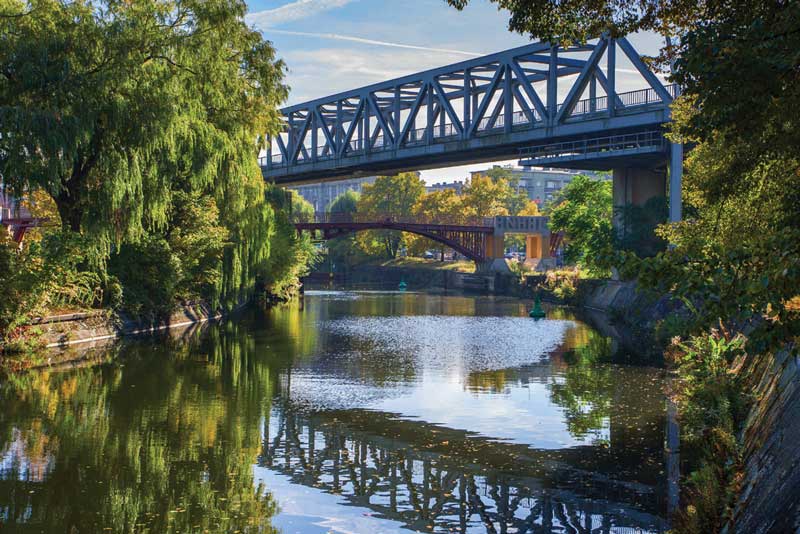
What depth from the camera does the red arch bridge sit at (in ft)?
296

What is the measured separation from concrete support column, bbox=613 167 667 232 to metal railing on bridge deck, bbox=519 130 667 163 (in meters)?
2.09

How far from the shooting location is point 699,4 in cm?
1748

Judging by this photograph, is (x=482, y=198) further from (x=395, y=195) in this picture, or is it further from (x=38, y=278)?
(x=38, y=278)

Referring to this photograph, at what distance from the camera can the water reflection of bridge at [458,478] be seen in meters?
13.4

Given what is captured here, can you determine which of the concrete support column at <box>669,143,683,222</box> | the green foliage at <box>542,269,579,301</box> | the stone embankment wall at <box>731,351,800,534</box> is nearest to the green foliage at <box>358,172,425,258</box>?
the green foliage at <box>542,269,579,301</box>

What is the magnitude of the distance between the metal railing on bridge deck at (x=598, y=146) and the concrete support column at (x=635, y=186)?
6.85ft

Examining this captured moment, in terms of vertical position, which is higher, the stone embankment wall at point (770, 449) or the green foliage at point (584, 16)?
the green foliage at point (584, 16)

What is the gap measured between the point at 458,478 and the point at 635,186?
48317 mm

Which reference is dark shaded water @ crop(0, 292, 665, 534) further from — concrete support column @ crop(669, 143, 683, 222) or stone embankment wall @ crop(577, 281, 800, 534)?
concrete support column @ crop(669, 143, 683, 222)

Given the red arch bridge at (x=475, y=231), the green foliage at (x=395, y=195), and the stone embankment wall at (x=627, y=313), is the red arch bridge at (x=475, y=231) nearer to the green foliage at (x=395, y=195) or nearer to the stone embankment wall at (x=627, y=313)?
the green foliage at (x=395, y=195)

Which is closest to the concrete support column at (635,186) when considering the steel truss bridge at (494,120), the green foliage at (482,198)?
the steel truss bridge at (494,120)

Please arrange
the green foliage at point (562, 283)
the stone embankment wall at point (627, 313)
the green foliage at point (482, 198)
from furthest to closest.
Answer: the green foliage at point (482, 198)
the green foliage at point (562, 283)
the stone embankment wall at point (627, 313)

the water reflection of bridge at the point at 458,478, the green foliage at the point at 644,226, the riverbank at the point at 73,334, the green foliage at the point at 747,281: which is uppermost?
the green foliage at the point at 644,226

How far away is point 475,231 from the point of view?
91.4 m
